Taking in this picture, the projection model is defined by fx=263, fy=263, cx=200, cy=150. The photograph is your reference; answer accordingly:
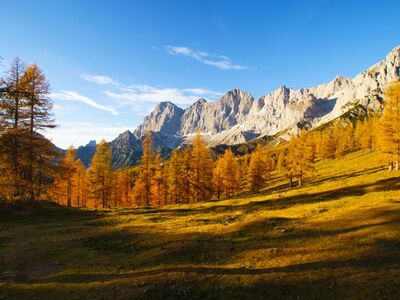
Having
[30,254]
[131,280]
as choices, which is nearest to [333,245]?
[131,280]

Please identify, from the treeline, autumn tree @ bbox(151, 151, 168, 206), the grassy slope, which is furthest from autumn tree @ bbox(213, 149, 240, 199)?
the grassy slope

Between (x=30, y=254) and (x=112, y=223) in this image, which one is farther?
(x=112, y=223)

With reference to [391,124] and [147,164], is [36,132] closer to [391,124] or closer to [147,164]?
[147,164]

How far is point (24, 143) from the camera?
32.1 metres

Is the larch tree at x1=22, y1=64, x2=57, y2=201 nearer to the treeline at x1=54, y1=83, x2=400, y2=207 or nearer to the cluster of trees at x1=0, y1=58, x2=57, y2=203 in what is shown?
the cluster of trees at x1=0, y1=58, x2=57, y2=203

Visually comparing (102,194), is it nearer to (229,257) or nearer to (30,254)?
(30,254)

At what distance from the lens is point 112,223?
→ 96.2 feet

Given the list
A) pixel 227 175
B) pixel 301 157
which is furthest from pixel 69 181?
pixel 301 157

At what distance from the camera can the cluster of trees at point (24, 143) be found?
3002 centimetres

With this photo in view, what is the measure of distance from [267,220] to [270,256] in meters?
9.56

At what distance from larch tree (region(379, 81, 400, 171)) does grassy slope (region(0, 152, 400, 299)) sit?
86.8ft

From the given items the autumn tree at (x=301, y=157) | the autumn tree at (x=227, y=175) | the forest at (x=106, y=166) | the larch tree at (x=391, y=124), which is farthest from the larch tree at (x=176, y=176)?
the larch tree at (x=391, y=124)

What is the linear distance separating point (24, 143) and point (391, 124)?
56031 millimetres

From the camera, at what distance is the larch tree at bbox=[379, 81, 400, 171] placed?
44.2 m
